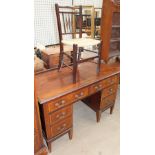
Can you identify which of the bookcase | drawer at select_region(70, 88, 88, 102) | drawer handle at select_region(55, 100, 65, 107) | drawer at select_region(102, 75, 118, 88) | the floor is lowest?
the floor

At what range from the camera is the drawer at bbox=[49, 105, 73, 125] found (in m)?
1.50

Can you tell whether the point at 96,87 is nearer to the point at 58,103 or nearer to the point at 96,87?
the point at 96,87

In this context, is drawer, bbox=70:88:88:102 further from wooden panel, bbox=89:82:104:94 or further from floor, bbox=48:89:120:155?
floor, bbox=48:89:120:155

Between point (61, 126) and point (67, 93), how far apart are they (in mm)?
371

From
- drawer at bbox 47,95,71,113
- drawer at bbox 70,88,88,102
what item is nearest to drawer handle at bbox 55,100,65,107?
drawer at bbox 47,95,71,113

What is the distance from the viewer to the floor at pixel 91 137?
1.72 meters

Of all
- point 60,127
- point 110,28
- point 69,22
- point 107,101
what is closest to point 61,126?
point 60,127

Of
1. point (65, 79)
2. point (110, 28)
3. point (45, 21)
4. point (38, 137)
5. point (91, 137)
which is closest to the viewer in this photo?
point (38, 137)

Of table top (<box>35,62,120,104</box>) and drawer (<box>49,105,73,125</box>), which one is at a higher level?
table top (<box>35,62,120,104</box>)

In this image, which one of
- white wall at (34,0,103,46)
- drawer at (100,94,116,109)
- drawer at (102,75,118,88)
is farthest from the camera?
white wall at (34,0,103,46)

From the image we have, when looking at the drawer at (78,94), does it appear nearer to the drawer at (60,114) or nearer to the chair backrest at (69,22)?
the drawer at (60,114)

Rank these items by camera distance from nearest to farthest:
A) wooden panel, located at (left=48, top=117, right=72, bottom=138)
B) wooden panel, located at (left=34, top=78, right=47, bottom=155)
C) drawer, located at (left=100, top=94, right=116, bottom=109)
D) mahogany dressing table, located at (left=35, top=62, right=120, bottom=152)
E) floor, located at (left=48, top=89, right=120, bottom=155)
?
1. wooden panel, located at (left=34, top=78, right=47, bottom=155)
2. mahogany dressing table, located at (left=35, top=62, right=120, bottom=152)
3. wooden panel, located at (left=48, top=117, right=72, bottom=138)
4. floor, located at (left=48, top=89, right=120, bottom=155)
5. drawer, located at (left=100, top=94, right=116, bottom=109)

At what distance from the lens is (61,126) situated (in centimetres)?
163
